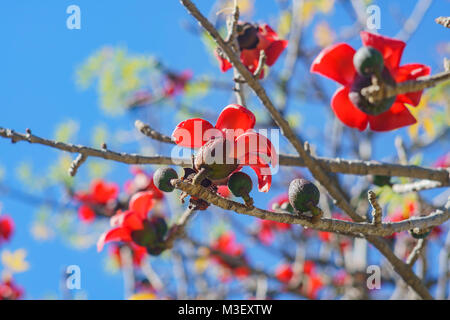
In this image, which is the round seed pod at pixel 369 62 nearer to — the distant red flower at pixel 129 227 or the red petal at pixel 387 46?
the red petal at pixel 387 46

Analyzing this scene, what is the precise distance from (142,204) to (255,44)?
40.3 inches

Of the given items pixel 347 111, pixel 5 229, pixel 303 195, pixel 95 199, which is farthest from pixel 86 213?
pixel 303 195

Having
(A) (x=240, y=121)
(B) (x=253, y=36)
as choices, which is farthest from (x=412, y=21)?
(A) (x=240, y=121)

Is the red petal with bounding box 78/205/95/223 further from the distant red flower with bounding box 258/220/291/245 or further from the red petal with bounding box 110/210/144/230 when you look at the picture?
the distant red flower with bounding box 258/220/291/245

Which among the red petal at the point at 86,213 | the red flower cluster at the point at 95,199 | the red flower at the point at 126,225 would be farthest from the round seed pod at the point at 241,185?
the red petal at the point at 86,213

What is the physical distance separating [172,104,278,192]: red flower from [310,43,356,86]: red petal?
0.62 m

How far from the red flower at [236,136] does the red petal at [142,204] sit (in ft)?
3.84

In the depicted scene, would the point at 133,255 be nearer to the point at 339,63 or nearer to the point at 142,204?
the point at 142,204

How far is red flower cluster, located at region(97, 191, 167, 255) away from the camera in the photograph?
270cm

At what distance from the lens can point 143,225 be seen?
108 inches

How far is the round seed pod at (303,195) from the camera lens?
57.7 inches

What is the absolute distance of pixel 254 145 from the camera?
1.55 meters
